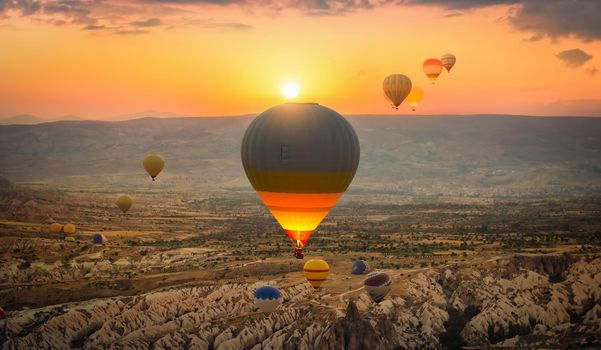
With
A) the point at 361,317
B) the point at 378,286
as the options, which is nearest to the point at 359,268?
the point at 378,286

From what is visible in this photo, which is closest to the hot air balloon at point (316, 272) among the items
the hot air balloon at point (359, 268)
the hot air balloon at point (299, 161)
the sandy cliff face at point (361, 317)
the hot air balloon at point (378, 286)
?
the sandy cliff face at point (361, 317)

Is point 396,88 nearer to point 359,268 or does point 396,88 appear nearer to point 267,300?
point 359,268

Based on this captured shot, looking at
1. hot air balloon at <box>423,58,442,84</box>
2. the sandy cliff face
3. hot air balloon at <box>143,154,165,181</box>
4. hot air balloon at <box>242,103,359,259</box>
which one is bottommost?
the sandy cliff face

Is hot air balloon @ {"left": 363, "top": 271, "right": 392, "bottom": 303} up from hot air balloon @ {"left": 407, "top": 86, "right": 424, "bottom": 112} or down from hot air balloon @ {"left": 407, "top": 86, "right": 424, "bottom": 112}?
down

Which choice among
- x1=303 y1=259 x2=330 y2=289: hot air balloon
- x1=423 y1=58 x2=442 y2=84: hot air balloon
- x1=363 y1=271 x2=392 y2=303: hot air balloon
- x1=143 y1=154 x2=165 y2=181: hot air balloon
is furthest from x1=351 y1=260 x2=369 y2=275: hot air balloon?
x1=143 y1=154 x2=165 y2=181: hot air balloon

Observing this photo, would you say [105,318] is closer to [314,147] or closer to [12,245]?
[314,147]

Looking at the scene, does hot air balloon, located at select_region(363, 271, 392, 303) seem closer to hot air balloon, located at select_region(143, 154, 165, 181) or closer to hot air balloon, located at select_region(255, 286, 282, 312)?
hot air balloon, located at select_region(255, 286, 282, 312)
